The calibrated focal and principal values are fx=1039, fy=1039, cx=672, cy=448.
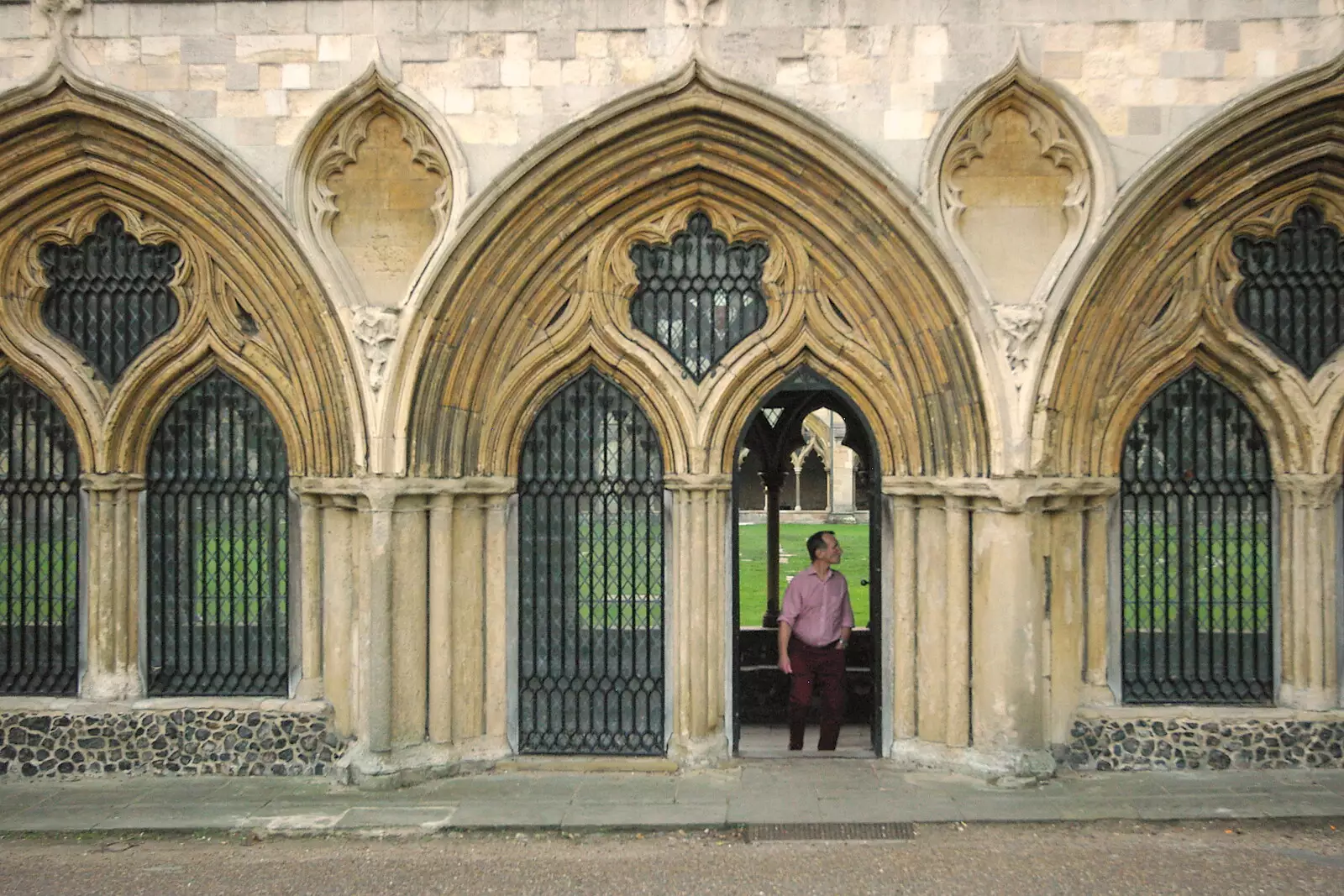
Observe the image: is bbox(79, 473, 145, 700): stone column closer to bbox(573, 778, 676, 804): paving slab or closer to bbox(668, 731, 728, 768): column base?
bbox(573, 778, 676, 804): paving slab

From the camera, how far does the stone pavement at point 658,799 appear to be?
5992 mm

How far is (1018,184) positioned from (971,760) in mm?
3663

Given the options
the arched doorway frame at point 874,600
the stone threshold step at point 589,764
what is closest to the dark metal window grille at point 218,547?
the stone threshold step at point 589,764

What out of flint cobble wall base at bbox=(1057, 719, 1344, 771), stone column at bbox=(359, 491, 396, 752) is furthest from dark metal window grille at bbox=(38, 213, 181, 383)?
flint cobble wall base at bbox=(1057, 719, 1344, 771)

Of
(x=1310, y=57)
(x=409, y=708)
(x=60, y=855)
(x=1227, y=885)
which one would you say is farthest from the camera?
(x=409, y=708)

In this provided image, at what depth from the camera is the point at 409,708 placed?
668 cm

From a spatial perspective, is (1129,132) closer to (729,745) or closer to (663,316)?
(663,316)

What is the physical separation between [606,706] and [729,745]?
877 mm

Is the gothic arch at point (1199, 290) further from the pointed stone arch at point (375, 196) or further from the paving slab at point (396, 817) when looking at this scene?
the paving slab at point (396, 817)

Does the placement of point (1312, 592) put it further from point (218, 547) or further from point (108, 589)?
point (108, 589)

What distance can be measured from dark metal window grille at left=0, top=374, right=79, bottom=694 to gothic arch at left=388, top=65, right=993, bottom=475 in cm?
259

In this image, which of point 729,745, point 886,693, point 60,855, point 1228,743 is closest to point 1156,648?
point 1228,743

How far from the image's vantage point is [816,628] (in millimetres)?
7090

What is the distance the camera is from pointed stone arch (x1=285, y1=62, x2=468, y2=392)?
21.3 feet
